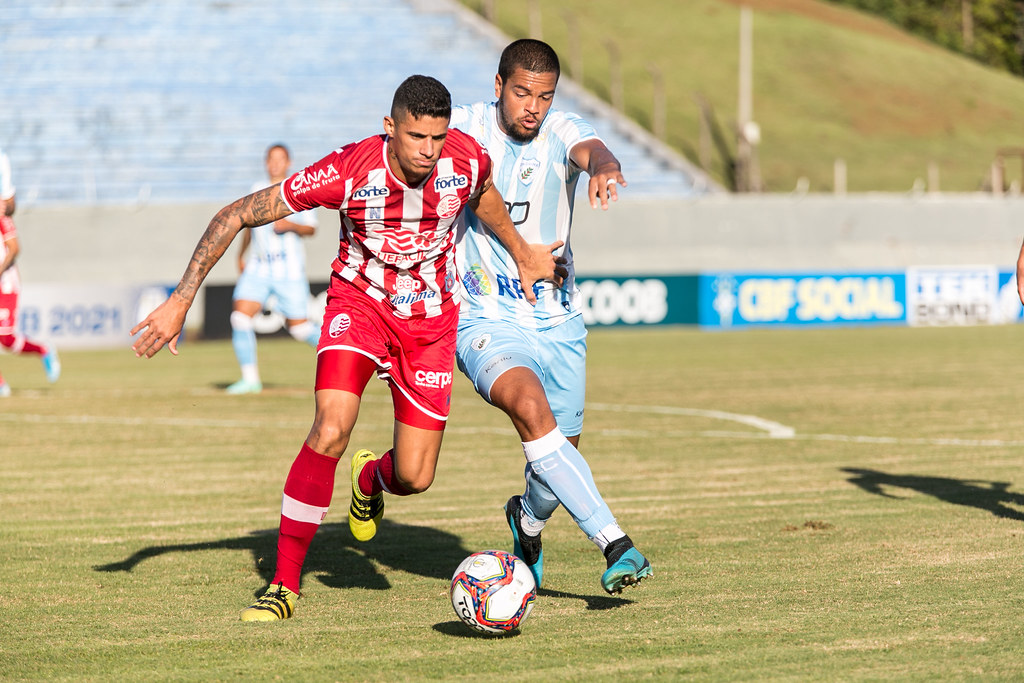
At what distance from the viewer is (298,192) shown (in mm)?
5281

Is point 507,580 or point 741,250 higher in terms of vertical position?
point 741,250

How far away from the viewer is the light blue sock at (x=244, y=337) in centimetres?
1429

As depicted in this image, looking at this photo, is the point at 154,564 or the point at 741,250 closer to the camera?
the point at 154,564

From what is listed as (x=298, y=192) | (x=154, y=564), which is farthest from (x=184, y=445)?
(x=298, y=192)

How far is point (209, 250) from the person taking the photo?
17.3ft

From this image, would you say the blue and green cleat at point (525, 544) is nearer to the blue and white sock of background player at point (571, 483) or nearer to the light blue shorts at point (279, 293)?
the blue and white sock of background player at point (571, 483)

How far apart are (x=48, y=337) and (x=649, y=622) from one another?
20197 mm

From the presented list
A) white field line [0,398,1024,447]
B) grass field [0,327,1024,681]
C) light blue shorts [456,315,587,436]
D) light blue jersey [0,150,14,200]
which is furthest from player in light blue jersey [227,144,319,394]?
light blue shorts [456,315,587,436]

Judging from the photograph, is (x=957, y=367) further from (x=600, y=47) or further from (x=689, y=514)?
(x=600, y=47)

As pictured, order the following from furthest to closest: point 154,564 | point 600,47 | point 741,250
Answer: point 600,47 → point 741,250 → point 154,564

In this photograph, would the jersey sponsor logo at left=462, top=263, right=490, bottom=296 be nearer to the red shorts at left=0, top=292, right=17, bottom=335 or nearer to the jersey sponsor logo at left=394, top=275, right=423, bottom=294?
the jersey sponsor logo at left=394, top=275, right=423, bottom=294

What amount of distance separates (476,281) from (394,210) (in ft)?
2.31

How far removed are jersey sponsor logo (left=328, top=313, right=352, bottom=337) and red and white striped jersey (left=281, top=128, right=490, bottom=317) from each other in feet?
0.53

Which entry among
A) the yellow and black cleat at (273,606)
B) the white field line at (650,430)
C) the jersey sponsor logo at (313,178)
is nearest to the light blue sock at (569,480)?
the yellow and black cleat at (273,606)
